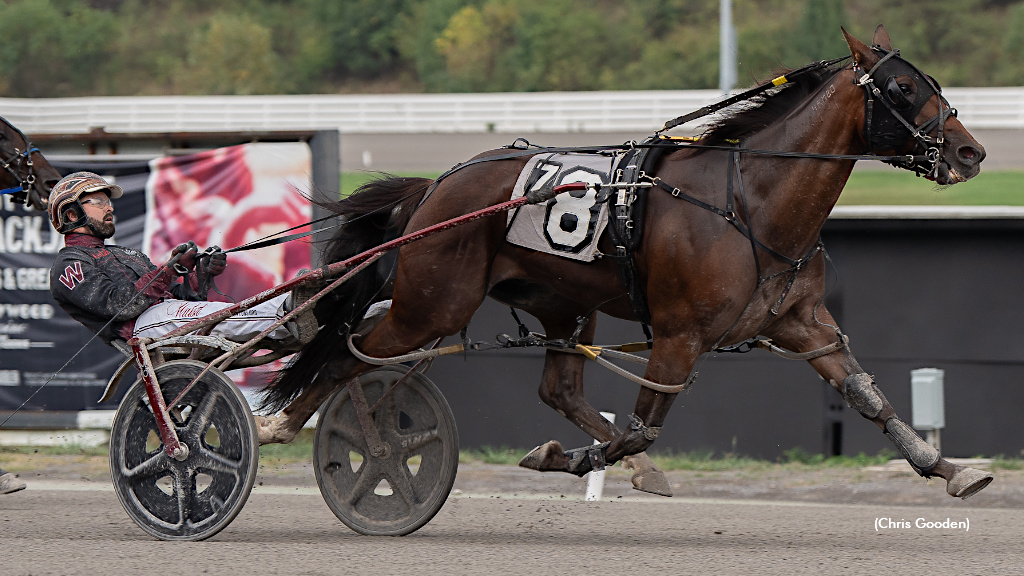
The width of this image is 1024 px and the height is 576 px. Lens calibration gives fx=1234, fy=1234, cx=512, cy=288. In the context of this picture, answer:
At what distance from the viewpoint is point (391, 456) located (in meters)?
5.78

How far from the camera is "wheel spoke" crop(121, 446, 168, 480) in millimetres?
5355

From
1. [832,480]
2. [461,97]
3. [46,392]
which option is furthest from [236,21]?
[832,480]

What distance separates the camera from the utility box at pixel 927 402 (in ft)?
→ 25.2

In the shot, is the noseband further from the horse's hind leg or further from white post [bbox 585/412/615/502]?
white post [bbox 585/412/615/502]

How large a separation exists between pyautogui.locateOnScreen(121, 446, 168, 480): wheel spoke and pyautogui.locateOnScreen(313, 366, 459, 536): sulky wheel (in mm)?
734

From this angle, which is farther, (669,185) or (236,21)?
(236,21)

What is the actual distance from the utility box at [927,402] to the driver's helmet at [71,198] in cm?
499

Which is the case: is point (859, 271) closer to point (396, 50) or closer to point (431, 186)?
point (431, 186)

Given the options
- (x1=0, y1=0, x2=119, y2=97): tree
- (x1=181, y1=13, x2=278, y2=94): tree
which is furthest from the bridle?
(x1=0, y1=0, x2=119, y2=97): tree

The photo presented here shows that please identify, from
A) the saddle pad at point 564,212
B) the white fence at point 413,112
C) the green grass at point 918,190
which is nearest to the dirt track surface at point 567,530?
the saddle pad at point 564,212

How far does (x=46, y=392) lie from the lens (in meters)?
8.84

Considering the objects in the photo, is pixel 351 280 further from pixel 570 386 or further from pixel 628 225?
pixel 628 225

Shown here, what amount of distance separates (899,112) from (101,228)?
11.6ft

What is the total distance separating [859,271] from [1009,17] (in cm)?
3370
